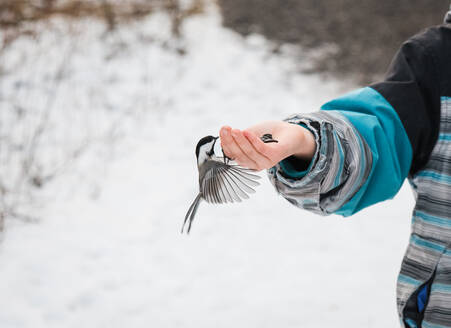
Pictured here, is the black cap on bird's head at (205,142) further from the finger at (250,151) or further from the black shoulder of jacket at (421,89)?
the black shoulder of jacket at (421,89)

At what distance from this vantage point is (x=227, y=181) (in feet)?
2.59

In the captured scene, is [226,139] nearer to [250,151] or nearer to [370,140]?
[250,151]

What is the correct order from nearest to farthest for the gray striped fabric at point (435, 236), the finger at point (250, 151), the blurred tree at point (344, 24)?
the finger at point (250, 151) → the gray striped fabric at point (435, 236) → the blurred tree at point (344, 24)

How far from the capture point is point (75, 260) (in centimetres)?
215

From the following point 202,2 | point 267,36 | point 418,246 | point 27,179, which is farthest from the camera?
point 202,2

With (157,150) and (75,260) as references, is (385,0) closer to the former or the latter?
(157,150)

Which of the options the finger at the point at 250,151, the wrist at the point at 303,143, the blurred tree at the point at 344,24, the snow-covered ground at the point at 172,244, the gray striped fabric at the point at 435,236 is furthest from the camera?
the blurred tree at the point at 344,24

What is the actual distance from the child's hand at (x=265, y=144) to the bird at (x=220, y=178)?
0.06ft

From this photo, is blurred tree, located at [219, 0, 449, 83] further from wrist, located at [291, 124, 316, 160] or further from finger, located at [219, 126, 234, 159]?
finger, located at [219, 126, 234, 159]

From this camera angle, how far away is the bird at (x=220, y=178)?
0.78 m

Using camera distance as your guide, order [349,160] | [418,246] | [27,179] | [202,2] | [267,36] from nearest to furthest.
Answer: [349,160] → [418,246] → [27,179] → [267,36] → [202,2]

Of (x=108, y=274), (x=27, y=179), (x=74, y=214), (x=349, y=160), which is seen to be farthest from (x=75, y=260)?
(x=349, y=160)

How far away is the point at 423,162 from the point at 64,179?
7.46 feet

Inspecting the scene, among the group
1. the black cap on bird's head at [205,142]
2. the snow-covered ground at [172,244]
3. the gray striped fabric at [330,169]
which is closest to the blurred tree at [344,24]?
the snow-covered ground at [172,244]
